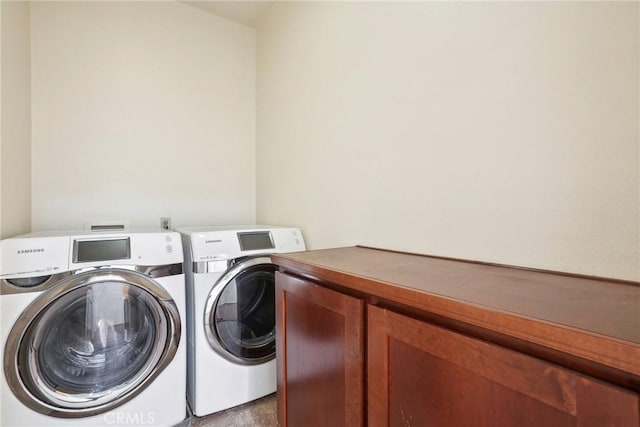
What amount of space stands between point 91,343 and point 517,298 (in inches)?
62.1

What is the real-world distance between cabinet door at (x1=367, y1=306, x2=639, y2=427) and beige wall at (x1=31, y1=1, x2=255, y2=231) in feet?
6.11

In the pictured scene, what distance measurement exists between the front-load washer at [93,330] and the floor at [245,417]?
14 centimetres

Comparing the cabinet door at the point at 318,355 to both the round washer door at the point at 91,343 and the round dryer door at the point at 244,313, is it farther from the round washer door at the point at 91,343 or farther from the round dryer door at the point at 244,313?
the round washer door at the point at 91,343

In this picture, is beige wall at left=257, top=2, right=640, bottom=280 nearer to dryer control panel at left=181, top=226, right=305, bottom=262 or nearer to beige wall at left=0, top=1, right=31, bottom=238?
dryer control panel at left=181, top=226, right=305, bottom=262

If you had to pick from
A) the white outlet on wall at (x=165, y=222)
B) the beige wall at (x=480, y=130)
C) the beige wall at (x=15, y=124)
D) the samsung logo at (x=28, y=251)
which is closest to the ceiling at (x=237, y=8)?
the beige wall at (x=480, y=130)

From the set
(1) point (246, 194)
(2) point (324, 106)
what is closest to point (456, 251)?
(2) point (324, 106)

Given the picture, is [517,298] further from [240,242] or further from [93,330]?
[93,330]

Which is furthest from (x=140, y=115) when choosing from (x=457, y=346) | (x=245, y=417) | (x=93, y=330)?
(x=457, y=346)

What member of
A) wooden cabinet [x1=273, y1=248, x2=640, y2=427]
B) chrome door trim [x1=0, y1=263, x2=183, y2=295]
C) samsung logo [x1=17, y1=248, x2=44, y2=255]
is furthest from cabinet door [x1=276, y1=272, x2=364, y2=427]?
samsung logo [x1=17, y1=248, x2=44, y2=255]

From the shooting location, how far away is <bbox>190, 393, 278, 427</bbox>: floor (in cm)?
141

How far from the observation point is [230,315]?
4.92 feet

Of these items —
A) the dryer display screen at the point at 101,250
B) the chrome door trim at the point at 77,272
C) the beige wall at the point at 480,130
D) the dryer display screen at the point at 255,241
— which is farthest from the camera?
the dryer display screen at the point at 255,241

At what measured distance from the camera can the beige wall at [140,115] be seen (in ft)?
5.62

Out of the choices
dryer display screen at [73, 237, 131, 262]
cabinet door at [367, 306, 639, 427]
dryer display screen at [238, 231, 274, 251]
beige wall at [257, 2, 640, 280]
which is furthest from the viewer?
dryer display screen at [238, 231, 274, 251]
